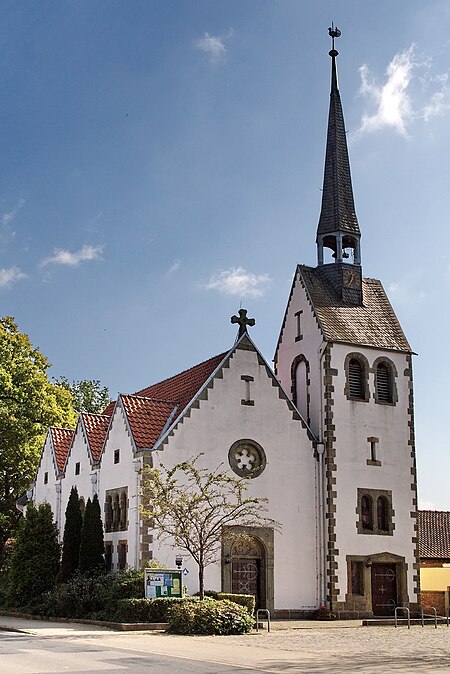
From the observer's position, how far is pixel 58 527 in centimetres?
4372

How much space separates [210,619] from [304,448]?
13.7 meters

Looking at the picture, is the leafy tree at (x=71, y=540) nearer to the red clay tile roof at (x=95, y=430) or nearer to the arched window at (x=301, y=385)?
the red clay tile roof at (x=95, y=430)

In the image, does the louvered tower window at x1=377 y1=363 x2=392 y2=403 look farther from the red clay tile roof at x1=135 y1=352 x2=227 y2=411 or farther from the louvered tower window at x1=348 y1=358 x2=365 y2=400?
the red clay tile roof at x1=135 y1=352 x2=227 y2=411

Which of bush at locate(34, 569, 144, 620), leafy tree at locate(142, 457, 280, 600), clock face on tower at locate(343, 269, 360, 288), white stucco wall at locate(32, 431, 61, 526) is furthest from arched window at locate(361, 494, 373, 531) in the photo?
white stucco wall at locate(32, 431, 61, 526)

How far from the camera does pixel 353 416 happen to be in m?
40.5

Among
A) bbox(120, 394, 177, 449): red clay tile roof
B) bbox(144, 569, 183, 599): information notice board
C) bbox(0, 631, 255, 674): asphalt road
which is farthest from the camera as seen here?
bbox(120, 394, 177, 449): red clay tile roof

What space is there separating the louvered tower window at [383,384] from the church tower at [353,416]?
46 millimetres

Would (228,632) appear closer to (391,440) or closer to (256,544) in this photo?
(256,544)

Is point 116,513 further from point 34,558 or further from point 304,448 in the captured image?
point 304,448

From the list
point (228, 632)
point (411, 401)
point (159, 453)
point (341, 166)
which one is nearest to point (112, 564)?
point (159, 453)

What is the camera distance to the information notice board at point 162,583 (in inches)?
1209

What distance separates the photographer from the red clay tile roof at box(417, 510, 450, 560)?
46.2 m

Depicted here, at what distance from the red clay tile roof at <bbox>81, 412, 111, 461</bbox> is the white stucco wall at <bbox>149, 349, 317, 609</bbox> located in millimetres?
5988

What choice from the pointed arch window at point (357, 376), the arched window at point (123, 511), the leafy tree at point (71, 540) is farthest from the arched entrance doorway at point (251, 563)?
the pointed arch window at point (357, 376)
